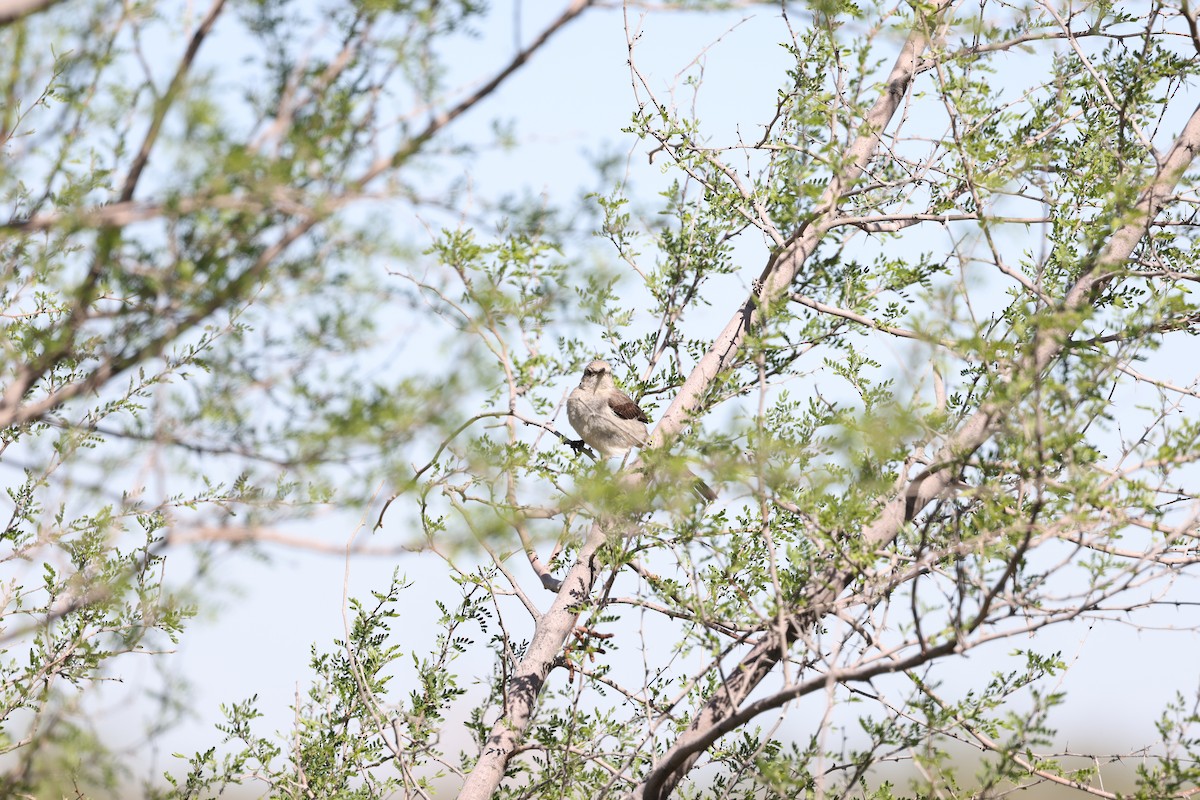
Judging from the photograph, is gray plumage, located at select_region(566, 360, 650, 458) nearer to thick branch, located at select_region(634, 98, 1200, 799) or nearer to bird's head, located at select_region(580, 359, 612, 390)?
bird's head, located at select_region(580, 359, 612, 390)

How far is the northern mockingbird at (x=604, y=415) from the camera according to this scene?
815cm

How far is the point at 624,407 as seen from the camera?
8.28 meters

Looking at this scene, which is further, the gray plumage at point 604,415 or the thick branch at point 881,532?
the gray plumage at point 604,415

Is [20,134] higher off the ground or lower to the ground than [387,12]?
higher

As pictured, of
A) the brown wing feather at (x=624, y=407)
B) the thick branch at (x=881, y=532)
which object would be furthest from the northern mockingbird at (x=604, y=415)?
the thick branch at (x=881, y=532)

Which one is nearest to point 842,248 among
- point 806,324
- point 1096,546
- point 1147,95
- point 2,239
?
point 806,324

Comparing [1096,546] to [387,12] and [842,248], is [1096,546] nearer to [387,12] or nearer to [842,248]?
[842,248]

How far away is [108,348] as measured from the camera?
3.89 metres

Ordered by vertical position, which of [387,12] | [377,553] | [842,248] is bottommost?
[377,553]

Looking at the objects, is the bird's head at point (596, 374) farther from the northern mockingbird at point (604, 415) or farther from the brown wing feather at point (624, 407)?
the brown wing feather at point (624, 407)

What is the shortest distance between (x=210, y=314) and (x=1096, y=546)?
142 inches

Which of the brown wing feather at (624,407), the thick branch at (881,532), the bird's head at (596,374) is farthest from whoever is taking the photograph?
the brown wing feather at (624,407)

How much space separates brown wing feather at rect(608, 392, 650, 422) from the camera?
8138 mm

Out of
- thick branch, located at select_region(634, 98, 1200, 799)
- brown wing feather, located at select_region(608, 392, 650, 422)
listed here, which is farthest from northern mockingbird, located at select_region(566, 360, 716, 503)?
thick branch, located at select_region(634, 98, 1200, 799)
